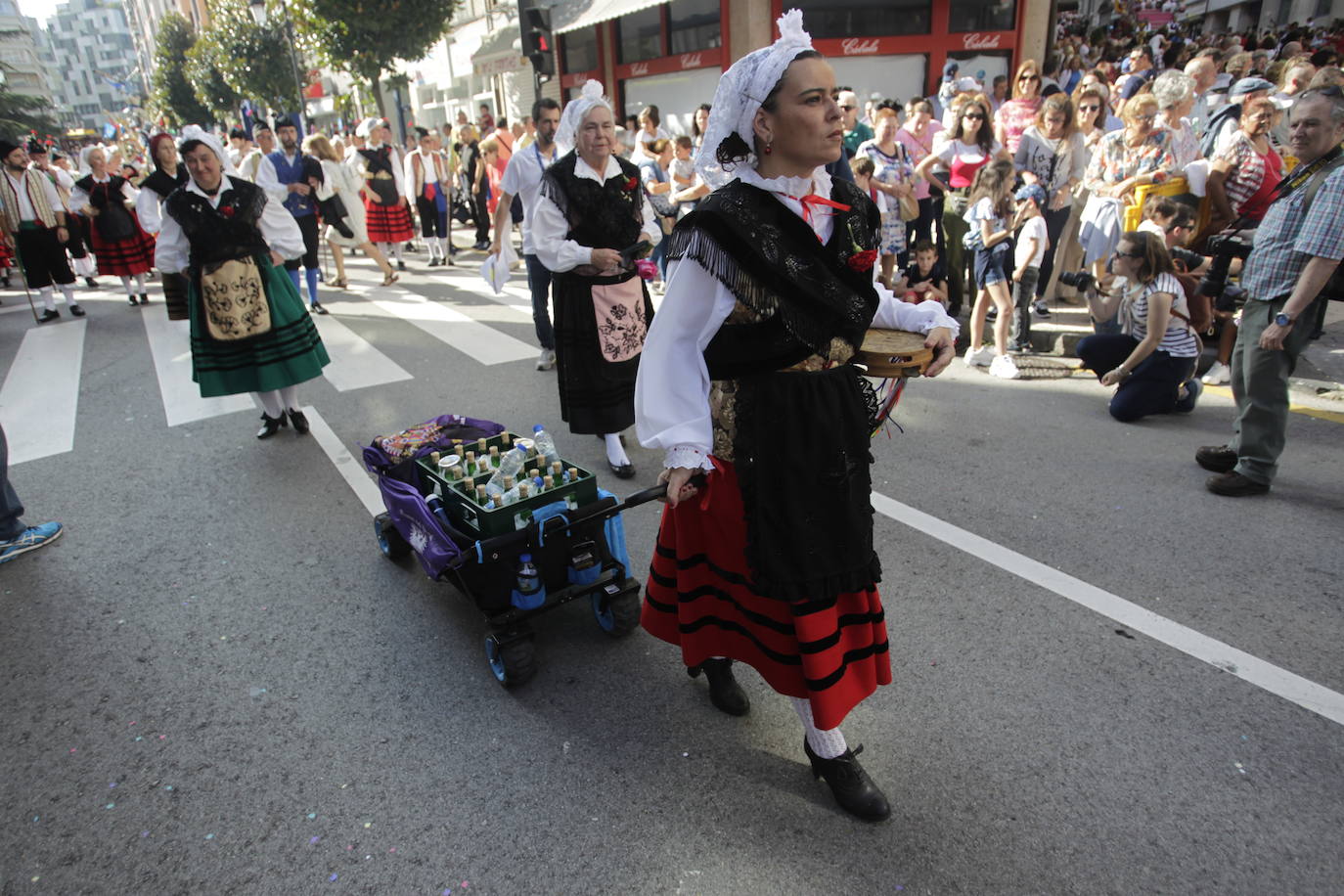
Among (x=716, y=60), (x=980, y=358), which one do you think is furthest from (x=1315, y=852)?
(x=716, y=60)

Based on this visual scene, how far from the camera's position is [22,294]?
12234mm

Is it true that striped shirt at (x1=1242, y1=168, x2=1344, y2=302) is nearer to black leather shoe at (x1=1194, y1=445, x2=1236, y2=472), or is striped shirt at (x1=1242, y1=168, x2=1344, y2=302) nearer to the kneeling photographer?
black leather shoe at (x1=1194, y1=445, x2=1236, y2=472)

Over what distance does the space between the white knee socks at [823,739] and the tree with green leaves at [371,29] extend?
838 inches

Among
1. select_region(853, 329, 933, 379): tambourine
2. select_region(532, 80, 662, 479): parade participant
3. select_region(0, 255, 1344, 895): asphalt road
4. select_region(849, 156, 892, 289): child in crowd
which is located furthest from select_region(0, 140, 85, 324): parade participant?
select_region(853, 329, 933, 379): tambourine

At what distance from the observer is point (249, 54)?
3034cm

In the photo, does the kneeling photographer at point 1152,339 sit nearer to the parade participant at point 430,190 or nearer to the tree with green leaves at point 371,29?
the parade participant at point 430,190

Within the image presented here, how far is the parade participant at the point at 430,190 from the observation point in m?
12.0

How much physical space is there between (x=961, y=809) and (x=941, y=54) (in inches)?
801

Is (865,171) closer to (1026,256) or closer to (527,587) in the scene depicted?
(1026,256)

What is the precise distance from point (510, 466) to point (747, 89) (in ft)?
5.83

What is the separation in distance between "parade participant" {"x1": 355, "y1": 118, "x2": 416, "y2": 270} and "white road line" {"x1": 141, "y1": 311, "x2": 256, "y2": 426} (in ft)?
10.6

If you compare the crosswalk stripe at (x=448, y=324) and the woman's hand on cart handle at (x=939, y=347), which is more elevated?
the woman's hand on cart handle at (x=939, y=347)

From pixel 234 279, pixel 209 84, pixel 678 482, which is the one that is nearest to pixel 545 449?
pixel 678 482

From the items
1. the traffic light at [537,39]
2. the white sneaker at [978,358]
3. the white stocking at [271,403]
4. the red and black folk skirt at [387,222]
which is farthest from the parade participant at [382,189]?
the white sneaker at [978,358]
